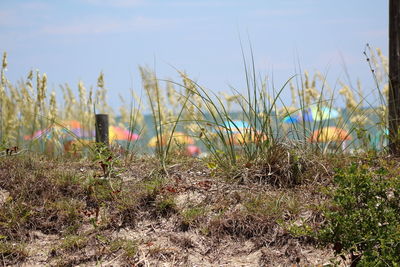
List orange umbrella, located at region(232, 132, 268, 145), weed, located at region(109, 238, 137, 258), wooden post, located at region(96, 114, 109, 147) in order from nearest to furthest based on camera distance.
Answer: weed, located at region(109, 238, 137, 258)
orange umbrella, located at region(232, 132, 268, 145)
wooden post, located at region(96, 114, 109, 147)

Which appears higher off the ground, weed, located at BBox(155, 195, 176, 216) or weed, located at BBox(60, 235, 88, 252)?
weed, located at BBox(155, 195, 176, 216)

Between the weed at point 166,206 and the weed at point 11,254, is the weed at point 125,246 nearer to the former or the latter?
the weed at point 166,206

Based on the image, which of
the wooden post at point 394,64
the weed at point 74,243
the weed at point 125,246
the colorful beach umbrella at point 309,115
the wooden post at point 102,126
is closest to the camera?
the weed at point 125,246

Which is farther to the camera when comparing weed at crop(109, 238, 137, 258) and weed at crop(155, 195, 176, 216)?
weed at crop(155, 195, 176, 216)

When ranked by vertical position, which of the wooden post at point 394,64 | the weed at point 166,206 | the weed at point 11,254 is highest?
the wooden post at point 394,64

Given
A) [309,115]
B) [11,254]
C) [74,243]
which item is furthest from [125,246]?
[309,115]

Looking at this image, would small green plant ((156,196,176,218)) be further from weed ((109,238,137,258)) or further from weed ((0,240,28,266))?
weed ((0,240,28,266))

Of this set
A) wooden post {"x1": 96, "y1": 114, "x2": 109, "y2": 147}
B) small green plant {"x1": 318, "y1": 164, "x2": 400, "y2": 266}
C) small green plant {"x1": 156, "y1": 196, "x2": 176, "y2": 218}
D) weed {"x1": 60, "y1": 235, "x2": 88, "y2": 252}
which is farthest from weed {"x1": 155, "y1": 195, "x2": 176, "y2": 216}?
wooden post {"x1": 96, "y1": 114, "x2": 109, "y2": 147}

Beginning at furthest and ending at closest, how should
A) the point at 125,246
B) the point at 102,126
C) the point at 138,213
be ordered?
1. the point at 102,126
2. the point at 138,213
3. the point at 125,246

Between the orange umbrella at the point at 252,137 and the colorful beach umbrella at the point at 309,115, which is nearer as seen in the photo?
the orange umbrella at the point at 252,137

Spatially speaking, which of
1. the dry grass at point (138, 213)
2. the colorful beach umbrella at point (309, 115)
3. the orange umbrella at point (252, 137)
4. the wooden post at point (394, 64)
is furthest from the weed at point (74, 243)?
the wooden post at point (394, 64)

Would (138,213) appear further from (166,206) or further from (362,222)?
(362,222)

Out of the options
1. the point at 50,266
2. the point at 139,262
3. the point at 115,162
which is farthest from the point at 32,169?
the point at 139,262

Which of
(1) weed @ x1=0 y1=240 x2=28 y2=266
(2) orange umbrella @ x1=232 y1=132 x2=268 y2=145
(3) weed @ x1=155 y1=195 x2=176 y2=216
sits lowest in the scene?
(1) weed @ x1=0 y1=240 x2=28 y2=266
